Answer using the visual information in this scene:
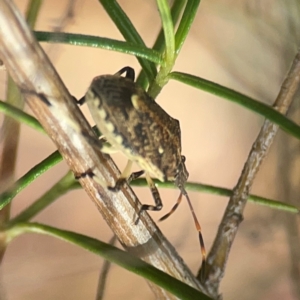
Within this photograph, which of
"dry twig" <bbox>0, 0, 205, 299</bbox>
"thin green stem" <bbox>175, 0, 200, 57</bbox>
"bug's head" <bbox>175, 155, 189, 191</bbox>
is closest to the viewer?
"dry twig" <bbox>0, 0, 205, 299</bbox>

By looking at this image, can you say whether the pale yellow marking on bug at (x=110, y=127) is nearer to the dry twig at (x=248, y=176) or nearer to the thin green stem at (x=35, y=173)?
the thin green stem at (x=35, y=173)

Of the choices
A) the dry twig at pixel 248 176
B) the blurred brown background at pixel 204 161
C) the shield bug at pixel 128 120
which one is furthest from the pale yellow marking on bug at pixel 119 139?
the blurred brown background at pixel 204 161

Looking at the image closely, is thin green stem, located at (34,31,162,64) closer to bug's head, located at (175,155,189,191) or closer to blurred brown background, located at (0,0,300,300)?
bug's head, located at (175,155,189,191)

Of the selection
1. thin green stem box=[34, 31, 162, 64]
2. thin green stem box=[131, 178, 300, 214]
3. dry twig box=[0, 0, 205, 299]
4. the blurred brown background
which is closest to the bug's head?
thin green stem box=[131, 178, 300, 214]

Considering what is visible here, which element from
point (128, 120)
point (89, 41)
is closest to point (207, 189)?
point (128, 120)

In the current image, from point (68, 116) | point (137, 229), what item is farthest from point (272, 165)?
point (68, 116)

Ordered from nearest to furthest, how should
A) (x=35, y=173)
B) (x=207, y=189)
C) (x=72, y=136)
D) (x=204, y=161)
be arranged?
(x=72, y=136)
(x=35, y=173)
(x=207, y=189)
(x=204, y=161)

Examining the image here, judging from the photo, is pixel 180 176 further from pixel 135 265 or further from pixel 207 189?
pixel 135 265

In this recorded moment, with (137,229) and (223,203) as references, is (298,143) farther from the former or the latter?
(137,229)
